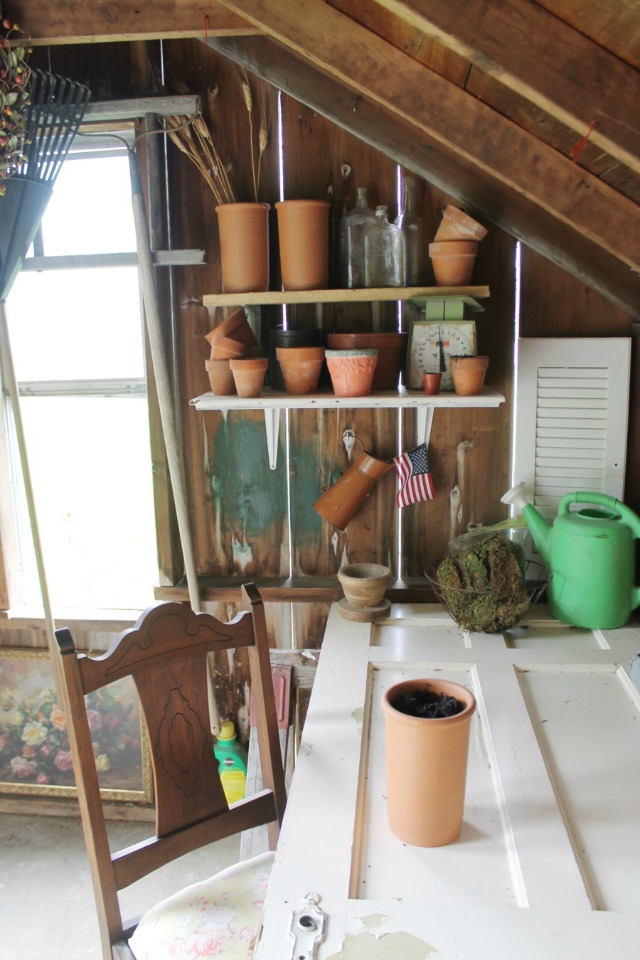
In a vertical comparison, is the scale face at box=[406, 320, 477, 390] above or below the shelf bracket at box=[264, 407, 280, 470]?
above

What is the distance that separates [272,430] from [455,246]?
66 cm

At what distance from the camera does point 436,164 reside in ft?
6.02

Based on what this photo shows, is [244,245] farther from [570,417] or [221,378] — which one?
[570,417]

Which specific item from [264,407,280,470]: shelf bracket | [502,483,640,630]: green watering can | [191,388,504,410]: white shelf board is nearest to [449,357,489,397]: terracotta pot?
[191,388,504,410]: white shelf board

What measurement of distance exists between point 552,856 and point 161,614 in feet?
2.44

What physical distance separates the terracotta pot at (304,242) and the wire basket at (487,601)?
77cm

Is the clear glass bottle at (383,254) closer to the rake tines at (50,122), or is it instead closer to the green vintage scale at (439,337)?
the green vintage scale at (439,337)

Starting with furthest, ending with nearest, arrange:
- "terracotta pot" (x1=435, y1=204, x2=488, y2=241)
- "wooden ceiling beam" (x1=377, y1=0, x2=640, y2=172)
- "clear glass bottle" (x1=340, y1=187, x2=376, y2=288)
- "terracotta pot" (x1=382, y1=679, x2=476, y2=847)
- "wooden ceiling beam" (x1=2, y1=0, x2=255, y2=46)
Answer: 1. "clear glass bottle" (x1=340, y1=187, x2=376, y2=288)
2. "terracotta pot" (x1=435, y1=204, x2=488, y2=241)
3. "wooden ceiling beam" (x1=2, y1=0, x2=255, y2=46)
4. "terracotta pot" (x1=382, y1=679, x2=476, y2=847)
5. "wooden ceiling beam" (x1=377, y1=0, x2=640, y2=172)

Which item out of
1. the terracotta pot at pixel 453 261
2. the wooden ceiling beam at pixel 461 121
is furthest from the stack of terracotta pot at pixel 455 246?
the wooden ceiling beam at pixel 461 121

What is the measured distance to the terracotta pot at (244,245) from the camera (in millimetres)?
1865

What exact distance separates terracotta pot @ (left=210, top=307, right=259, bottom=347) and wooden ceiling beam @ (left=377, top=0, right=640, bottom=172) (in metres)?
0.94

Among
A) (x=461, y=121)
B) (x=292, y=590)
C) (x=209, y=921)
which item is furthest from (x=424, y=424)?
(x=209, y=921)

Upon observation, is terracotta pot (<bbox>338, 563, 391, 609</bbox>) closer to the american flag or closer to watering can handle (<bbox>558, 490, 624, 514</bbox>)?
the american flag

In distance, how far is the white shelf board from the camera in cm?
181
